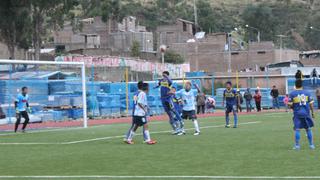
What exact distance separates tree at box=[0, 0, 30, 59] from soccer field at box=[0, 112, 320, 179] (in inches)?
1142

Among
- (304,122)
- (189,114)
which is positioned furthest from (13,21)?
(304,122)

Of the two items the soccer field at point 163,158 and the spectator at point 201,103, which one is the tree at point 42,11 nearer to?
the spectator at point 201,103

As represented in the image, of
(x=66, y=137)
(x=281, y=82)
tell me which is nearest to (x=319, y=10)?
(x=281, y=82)

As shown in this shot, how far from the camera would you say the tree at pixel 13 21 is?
161 feet

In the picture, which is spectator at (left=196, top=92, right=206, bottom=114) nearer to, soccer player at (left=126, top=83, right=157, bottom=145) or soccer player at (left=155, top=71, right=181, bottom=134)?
soccer player at (left=155, top=71, right=181, bottom=134)

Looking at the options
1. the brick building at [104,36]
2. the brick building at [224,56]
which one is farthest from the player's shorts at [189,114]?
the brick building at [104,36]

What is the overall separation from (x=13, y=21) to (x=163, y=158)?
37.5 metres

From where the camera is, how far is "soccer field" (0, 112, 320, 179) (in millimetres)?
12352

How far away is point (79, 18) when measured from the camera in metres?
106

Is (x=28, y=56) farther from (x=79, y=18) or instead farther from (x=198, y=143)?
(x=198, y=143)

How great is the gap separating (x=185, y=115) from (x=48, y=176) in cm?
1228

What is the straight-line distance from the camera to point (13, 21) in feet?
164

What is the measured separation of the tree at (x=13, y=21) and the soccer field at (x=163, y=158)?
2900 cm

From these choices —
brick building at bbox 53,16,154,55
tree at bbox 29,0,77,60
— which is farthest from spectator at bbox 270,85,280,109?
brick building at bbox 53,16,154,55
